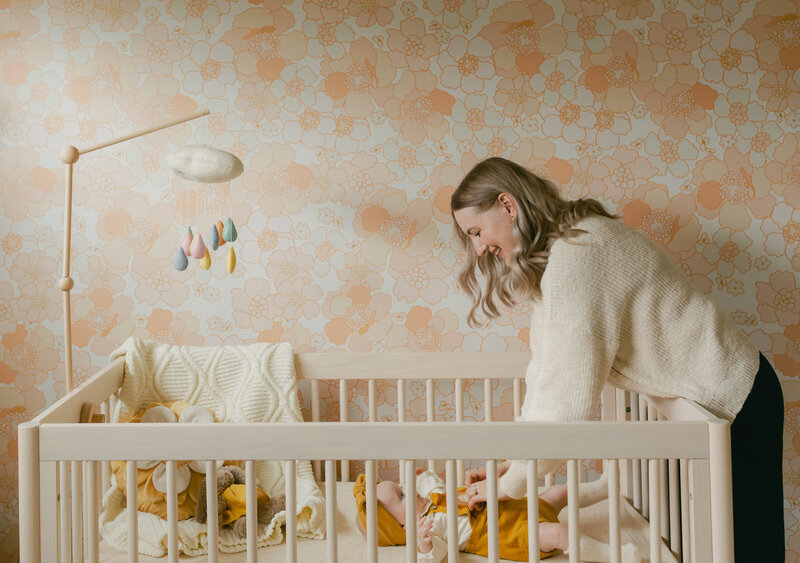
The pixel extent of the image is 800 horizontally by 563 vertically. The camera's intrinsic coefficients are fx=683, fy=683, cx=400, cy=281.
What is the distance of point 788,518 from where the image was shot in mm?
1971

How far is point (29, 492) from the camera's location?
1181mm

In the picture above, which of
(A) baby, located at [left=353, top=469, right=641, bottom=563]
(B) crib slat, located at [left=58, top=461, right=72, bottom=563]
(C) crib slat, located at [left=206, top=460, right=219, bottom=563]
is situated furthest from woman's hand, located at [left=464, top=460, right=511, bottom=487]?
(B) crib slat, located at [left=58, top=461, right=72, bottom=563]

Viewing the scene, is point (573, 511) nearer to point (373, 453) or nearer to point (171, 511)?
point (373, 453)

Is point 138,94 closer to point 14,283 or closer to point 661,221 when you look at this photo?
point 14,283

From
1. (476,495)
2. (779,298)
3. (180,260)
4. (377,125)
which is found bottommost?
(476,495)

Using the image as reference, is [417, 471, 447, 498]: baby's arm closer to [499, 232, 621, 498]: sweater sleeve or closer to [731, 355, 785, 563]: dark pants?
[499, 232, 621, 498]: sweater sleeve

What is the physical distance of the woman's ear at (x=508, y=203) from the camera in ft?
4.68

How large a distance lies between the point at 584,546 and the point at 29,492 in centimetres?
105

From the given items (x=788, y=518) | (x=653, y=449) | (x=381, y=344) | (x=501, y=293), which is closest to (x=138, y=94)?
(x=381, y=344)

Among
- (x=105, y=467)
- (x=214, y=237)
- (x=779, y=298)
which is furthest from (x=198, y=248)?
(x=779, y=298)

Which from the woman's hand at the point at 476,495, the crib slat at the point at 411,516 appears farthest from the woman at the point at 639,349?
the crib slat at the point at 411,516

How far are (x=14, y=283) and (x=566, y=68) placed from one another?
5.49 feet

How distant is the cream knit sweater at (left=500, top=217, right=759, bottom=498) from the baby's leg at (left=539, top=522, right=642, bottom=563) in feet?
0.44

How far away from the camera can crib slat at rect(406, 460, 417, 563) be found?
118 centimetres
